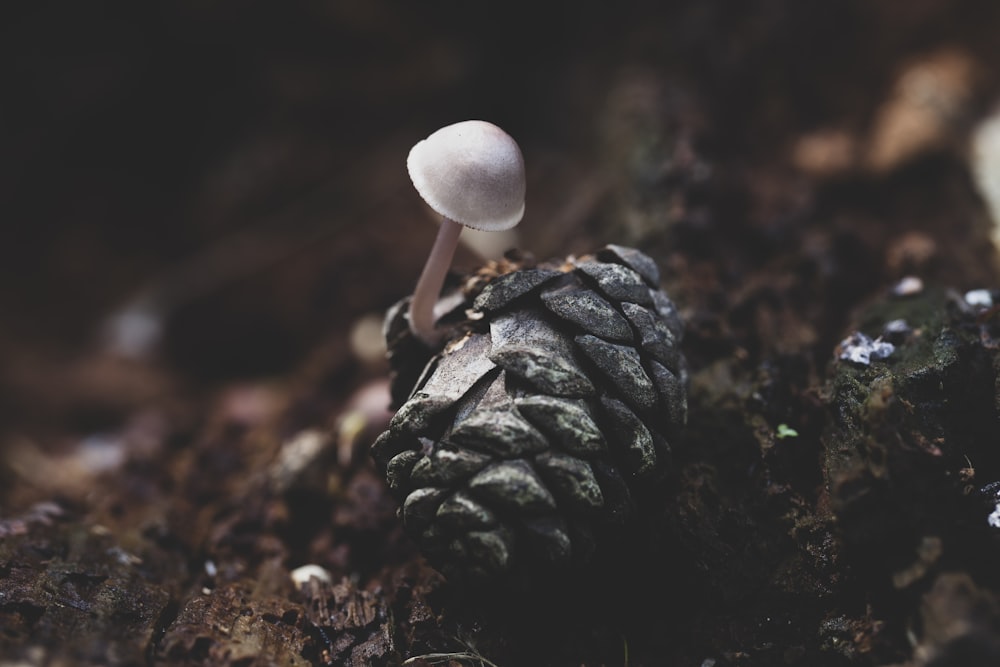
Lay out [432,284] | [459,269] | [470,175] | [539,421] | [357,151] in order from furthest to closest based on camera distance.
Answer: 1. [357,151]
2. [459,269]
3. [432,284]
4. [470,175]
5. [539,421]

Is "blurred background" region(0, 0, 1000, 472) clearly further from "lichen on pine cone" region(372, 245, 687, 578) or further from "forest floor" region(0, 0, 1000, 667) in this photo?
"lichen on pine cone" region(372, 245, 687, 578)

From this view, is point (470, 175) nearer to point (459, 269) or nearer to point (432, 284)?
point (432, 284)

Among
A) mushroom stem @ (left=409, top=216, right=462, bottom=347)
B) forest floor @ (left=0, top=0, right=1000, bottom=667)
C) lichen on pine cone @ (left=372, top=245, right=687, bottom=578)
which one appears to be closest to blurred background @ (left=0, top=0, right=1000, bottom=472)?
forest floor @ (left=0, top=0, right=1000, bottom=667)

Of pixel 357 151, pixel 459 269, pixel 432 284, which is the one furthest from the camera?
pixel 357 151

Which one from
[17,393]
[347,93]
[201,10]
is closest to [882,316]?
[347,93]

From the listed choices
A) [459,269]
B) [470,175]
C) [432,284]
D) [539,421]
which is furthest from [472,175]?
[539,421]

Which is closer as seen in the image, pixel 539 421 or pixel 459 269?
pixel 539 421

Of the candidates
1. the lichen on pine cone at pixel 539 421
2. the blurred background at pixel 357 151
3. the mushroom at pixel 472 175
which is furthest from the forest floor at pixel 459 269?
the mushroom at pixel 472 175

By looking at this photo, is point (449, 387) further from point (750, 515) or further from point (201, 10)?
point (201, 10)
